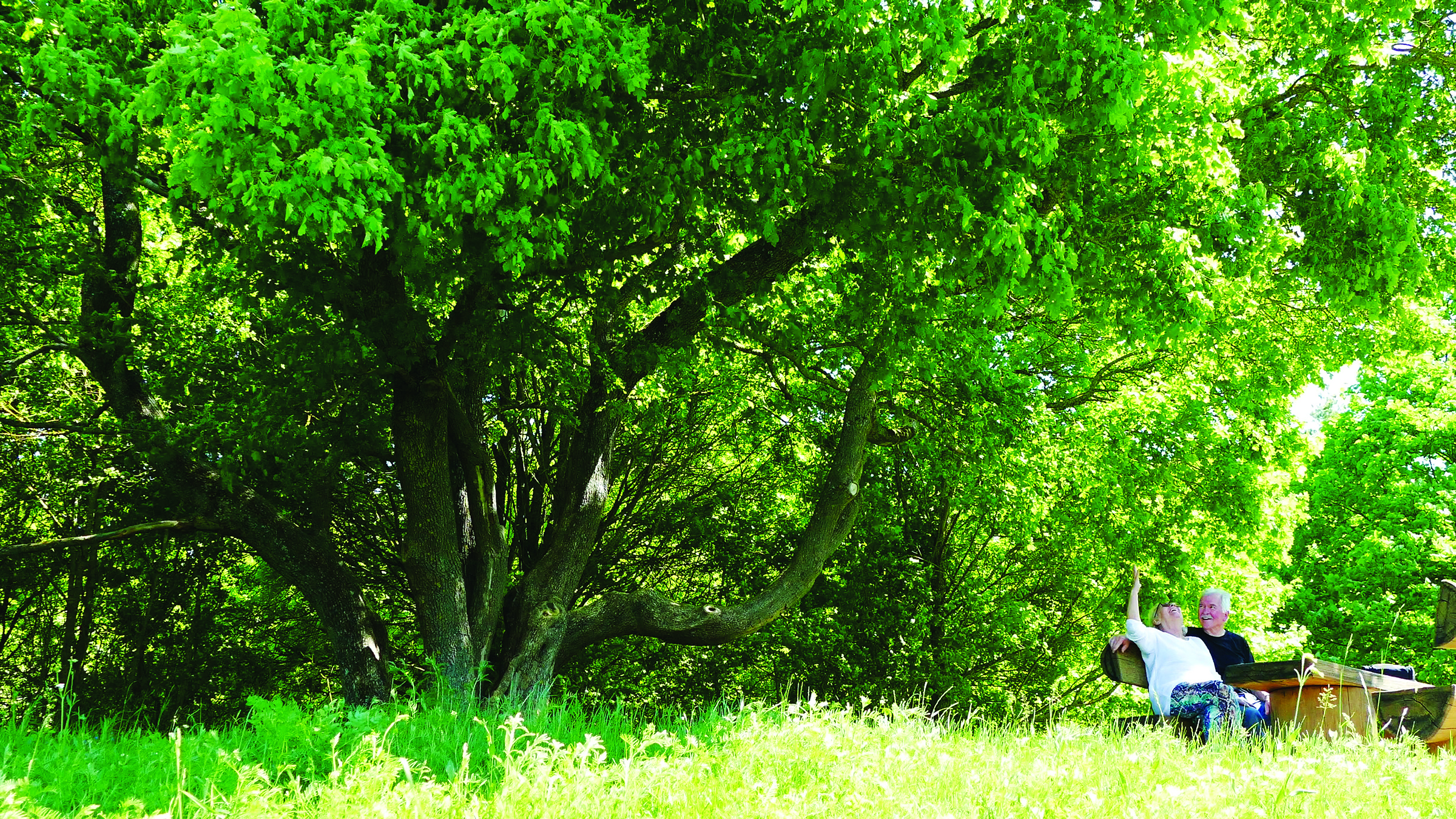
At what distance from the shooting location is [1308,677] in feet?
23.2

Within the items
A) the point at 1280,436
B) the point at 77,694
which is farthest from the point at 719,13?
the point at 77,694

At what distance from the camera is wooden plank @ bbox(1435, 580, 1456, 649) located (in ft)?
22.8

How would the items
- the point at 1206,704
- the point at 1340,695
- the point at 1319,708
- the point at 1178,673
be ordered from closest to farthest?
the point at 1340,695 → the point at 1206,704 → the point at 1178,673 → the point at 1319,708

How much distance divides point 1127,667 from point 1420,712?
1909mm

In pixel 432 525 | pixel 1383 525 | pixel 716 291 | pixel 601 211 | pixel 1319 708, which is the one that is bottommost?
pixel 1319 708

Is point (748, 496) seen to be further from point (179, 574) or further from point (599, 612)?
point (179, 574)

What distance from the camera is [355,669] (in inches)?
400

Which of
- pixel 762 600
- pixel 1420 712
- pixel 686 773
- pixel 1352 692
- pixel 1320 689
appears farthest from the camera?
pixel 762 600

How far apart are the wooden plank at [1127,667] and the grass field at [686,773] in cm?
210

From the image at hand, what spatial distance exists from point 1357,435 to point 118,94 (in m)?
27.2

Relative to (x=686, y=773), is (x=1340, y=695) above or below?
above

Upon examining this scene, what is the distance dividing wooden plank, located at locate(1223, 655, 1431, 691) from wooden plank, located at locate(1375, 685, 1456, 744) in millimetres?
53

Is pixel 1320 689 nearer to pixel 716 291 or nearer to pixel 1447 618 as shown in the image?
pixel 1447 618

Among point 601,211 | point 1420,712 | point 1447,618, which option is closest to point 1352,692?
point 1420,712
